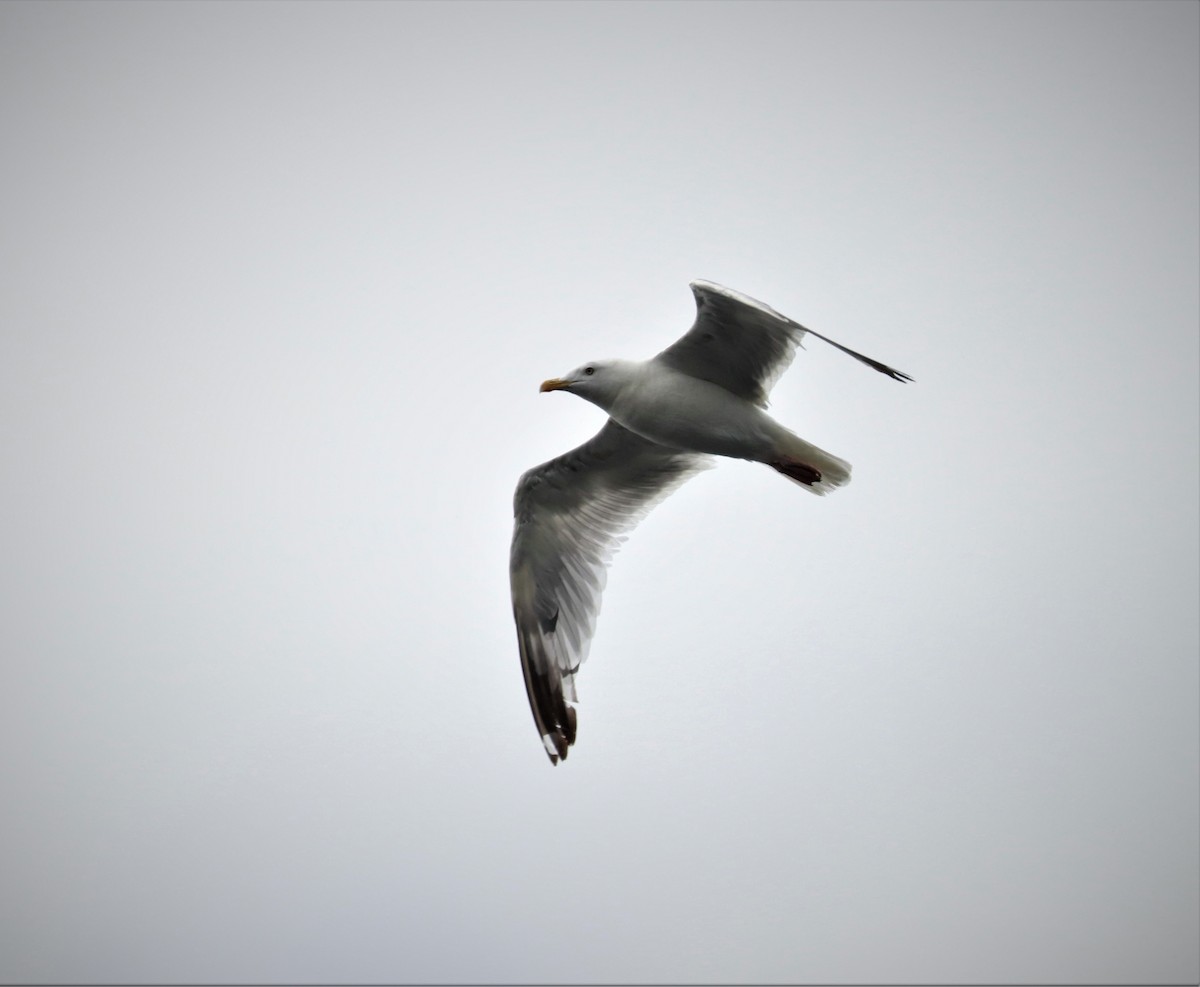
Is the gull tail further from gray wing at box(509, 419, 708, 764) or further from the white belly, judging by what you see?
gray wing at box(509, 419, 708, 764)

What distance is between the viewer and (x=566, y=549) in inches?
283

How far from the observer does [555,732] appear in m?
7.04

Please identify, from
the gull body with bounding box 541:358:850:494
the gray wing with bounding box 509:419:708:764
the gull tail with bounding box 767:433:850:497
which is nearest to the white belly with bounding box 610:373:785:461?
the gull body with bounding box 541:358:850:494

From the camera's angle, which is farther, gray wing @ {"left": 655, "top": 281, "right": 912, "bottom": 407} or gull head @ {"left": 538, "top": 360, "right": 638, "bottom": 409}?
gull head @ {"left": 538, "top": 360, "right": 638, "bottom": 409}

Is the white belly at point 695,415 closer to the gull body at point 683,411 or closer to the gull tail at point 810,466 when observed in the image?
the gull body at point 683,411

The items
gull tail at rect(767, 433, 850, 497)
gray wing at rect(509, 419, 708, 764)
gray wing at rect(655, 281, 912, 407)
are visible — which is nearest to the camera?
gray wing at rect(655, 281, 912, 407)

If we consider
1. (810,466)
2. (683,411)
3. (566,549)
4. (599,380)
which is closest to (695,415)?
(683,411)

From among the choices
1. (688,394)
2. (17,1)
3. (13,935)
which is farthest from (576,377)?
(17,1)

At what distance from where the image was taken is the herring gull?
609cm

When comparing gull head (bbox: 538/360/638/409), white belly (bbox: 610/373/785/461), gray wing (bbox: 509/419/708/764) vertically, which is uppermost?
gull head (bbox: 538/360/638/409)

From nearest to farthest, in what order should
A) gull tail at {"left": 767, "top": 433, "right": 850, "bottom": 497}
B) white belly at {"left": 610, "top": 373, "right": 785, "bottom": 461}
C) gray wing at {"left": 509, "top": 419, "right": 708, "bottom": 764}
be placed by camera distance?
1. white belly at {"left": 610, "top": 373, "right": 785, "bottom": 461}
2. gull tail at {"left": 767, "top": 433, "right": 850, "bottom": 497}
3. gray wing at {"left": 509, "top": 419, "right": 708, "bottom": 764}

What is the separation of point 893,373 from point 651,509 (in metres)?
2.41

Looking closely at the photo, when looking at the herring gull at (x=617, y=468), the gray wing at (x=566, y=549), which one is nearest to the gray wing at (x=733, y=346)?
the herring gull at (x=617, y=468)

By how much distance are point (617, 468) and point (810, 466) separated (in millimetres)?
1330
